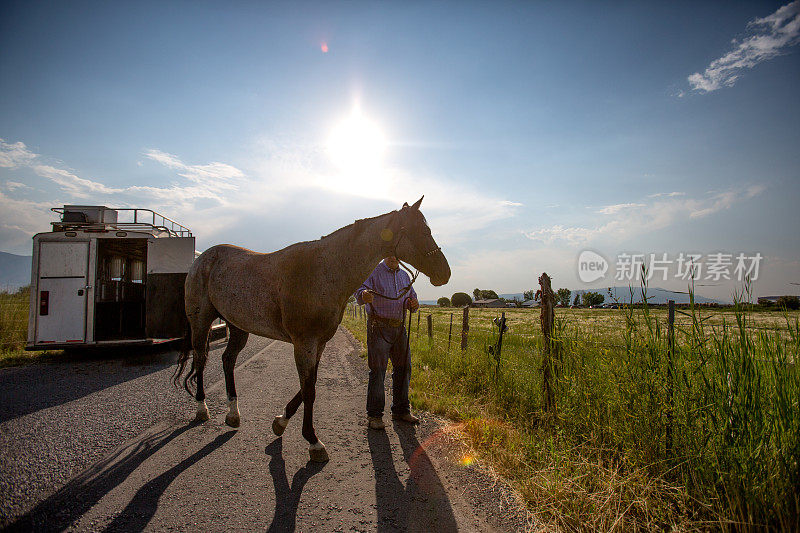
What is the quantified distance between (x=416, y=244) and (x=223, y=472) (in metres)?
2.78

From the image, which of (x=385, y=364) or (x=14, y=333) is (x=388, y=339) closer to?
(x=385, y=364)

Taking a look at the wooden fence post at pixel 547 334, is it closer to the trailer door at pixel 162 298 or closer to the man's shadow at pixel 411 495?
the man's shadow at pixel 411 495

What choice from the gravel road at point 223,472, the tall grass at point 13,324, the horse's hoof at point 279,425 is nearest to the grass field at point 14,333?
the tall grass at point 13,324

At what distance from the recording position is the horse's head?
3.60 m

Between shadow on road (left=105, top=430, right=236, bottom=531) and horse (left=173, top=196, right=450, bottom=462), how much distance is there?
878mm

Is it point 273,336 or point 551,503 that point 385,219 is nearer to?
point 273,336

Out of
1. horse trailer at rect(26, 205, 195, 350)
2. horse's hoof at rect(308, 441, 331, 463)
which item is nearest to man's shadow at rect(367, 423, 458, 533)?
horse's hoof at rect(308, 441, 331, 463)

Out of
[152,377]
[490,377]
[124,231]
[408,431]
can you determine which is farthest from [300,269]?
[124,231]

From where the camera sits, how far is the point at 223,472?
319 centimetres

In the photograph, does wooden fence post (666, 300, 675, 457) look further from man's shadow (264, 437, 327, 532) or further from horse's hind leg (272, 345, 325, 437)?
horse's hind leg (272, 345, 325, 437)

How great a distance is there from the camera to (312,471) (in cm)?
329

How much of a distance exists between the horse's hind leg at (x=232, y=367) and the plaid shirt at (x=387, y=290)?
1.88m

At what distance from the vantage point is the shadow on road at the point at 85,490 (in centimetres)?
237

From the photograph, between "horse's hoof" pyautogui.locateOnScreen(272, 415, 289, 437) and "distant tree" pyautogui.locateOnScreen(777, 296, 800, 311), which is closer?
"distant tree" pyautogui.locateOnScreen(777, 296, 800, 311)
